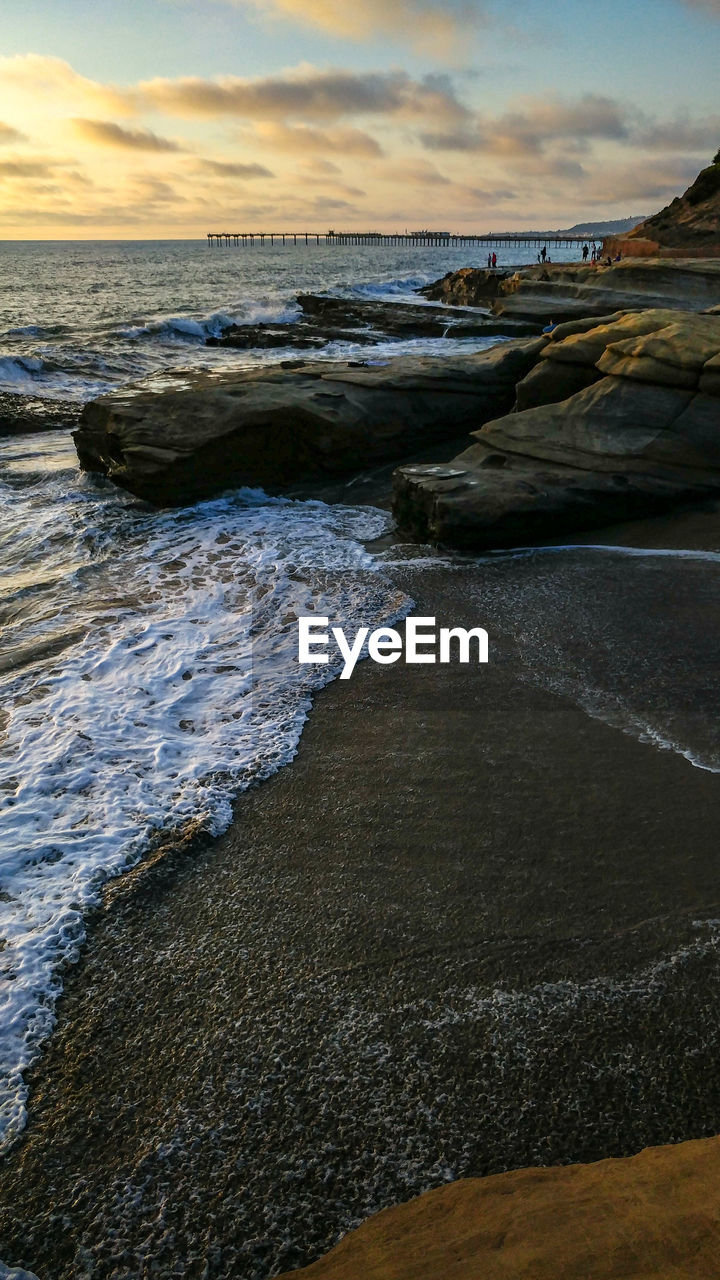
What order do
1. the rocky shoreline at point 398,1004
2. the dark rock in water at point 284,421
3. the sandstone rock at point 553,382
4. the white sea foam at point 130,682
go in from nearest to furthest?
the rocky shoreline at point 398,1004 → the white sea foam at point 130,682 → the dark rock in water at point 284,421 → the sandstone rock at point 553,382

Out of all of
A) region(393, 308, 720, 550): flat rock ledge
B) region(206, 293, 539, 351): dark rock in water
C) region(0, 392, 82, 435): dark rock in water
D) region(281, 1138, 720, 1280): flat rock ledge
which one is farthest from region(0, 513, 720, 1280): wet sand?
region(206, 293, 539, 351): dark rock in water

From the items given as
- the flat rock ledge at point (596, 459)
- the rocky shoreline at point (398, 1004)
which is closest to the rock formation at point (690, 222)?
the flat rock ledge at point (596, 459)

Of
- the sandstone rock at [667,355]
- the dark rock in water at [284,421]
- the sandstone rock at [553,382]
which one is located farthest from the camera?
the sandstone rock at [553,382]

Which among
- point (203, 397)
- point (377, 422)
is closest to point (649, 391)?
point (377, 422)

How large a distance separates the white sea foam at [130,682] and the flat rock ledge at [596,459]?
1.02 meters

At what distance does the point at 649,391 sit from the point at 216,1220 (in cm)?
861

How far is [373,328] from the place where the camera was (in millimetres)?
24219

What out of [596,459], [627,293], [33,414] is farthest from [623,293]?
[33,414]

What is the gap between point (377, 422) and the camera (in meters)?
10.5

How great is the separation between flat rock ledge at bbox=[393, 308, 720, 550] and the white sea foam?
3.33 feet

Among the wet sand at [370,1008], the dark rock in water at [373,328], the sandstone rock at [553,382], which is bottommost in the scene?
the wet sand at [370,1008]

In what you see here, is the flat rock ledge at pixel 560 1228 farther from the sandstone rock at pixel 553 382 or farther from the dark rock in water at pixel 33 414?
the dark rock in water at pixel 33 414

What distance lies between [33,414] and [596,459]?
11250 millimetres

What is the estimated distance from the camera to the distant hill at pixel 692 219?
37.3 meters
